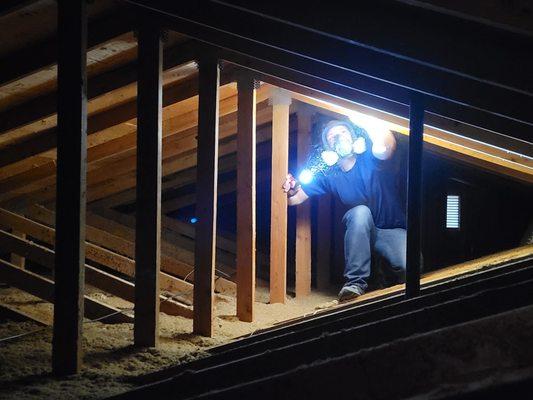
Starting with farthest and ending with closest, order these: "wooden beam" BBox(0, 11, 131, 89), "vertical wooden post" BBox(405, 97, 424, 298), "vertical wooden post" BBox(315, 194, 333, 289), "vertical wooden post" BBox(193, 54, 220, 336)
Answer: "vertical wooden post" BBox(315, 194, 333, 289), "vertical wooden post" BBox(193, 54, 220, 336), "wooden beam" BBox(0, 11, 131, 89), "vertical wooden post" BBox(405, 97, 424, 298)

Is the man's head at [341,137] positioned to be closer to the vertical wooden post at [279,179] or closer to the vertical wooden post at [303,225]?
the vertical wooden post at [279,179]

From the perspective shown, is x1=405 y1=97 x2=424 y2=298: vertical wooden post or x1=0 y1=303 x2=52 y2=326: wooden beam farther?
x1=0 y1=303 x2=52 y2=326: wooden beam

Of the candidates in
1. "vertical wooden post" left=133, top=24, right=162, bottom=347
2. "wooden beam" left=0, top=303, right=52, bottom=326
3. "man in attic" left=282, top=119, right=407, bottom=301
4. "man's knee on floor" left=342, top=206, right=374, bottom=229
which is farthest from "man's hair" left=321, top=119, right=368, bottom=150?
"wooden beam" left=0, top=303, right=52, bottom=326

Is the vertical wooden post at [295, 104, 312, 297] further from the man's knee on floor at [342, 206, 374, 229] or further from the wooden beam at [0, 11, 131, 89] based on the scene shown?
the wooden beam at [0, 11, 131, 89]

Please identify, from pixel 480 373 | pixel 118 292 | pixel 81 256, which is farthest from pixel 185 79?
pixel 480 373

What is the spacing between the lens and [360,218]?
16.5ft

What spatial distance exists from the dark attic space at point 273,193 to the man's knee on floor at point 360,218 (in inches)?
1.3

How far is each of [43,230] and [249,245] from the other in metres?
2.17

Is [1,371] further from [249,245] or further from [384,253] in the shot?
[384,253]

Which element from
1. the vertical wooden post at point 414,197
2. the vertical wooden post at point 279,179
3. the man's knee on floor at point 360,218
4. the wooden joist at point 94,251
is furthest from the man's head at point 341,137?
the vertical wooden post at point 414,197

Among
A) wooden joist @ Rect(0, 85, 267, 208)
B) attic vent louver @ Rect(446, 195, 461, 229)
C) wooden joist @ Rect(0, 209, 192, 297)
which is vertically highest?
wooden joist @ Rect(0, 85, 267, 208)

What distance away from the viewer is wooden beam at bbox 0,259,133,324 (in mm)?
3859

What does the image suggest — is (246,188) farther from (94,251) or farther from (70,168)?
(70,168)

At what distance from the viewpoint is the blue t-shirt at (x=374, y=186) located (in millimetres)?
5105
